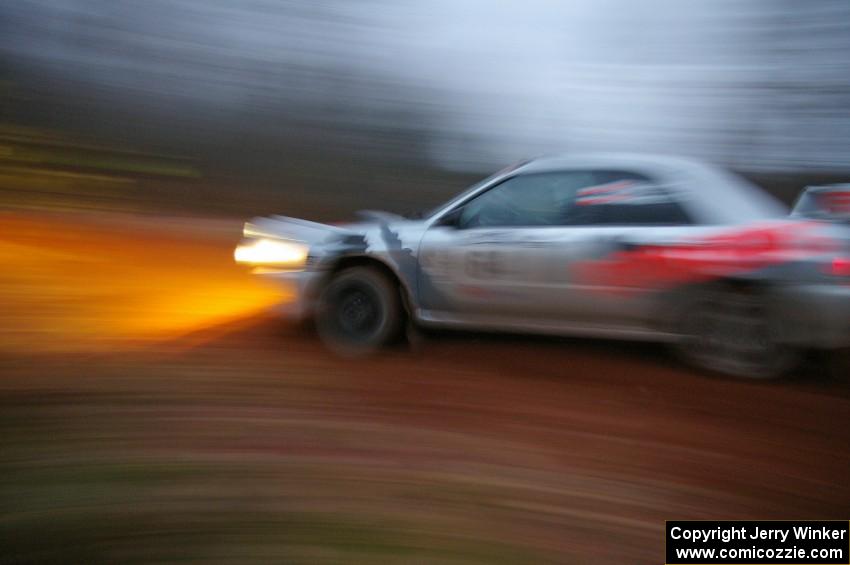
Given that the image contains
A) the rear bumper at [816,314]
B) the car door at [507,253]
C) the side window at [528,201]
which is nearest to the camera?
the rear bumper at [816,314]

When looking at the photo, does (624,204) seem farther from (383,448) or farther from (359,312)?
(383,448)

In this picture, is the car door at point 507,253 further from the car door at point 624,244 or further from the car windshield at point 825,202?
the car windshield at point 825,202

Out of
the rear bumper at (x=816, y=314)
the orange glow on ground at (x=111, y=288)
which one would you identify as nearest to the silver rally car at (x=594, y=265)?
A: the rear bumper at (x=816, y=314)

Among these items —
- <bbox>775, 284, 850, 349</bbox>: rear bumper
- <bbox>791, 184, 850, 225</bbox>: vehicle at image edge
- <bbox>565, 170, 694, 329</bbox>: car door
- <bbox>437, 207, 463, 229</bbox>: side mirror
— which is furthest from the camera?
<bbox>791, 184, 850, 225</bbox>: vehicle at image edge

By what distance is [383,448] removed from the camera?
347 cm

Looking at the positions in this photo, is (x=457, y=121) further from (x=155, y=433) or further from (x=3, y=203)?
(x=155, y=433)

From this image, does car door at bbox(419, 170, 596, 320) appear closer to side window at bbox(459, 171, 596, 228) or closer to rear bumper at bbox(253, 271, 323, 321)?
side window at bbox(459, 171, 596, 228)

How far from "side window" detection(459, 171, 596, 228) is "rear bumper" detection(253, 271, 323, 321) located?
49.2 inches

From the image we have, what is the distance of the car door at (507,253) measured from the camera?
15.8 feet

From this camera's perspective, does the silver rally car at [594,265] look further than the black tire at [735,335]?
No

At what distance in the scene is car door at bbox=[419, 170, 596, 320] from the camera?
480 centimetres

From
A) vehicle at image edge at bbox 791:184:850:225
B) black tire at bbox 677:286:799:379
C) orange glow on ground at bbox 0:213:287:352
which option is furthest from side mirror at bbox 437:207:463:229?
vehicle at image edge at bbox 791:184:850:225

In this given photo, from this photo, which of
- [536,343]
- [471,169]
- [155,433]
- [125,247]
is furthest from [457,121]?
[155,433]

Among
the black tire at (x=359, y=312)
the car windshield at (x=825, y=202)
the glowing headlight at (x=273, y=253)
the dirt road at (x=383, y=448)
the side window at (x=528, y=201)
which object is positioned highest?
the car windshield at (x=825, y=202)
